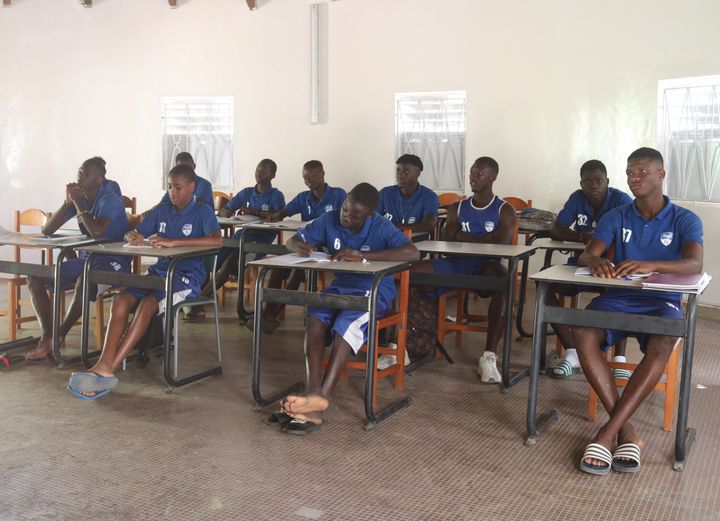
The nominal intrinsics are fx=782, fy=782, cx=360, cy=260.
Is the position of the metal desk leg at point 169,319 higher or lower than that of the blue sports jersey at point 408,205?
lower

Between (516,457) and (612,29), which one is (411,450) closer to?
(516,457)

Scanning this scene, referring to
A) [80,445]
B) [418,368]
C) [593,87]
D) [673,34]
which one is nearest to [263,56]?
[593,87]

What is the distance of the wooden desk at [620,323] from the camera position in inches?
117

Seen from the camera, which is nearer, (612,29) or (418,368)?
(418,368)

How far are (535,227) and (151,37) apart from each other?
4977 mm

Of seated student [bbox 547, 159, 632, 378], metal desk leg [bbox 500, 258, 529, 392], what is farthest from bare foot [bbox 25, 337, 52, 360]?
seated student [bbox 547, 159, 632, 378]

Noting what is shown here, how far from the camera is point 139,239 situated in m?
4.21

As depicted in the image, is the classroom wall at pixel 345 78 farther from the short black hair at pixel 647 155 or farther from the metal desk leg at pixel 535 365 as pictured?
the metal desk leg at pixel 535 365

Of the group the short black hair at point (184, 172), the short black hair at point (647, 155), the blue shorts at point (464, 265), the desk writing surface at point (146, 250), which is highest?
the short black hair at point (647, 155)

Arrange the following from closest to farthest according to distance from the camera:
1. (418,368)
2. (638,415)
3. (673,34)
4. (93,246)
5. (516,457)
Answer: (516,457) < (638,415) < (93,246) < (418,368) < (673,34)

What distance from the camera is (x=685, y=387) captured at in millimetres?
2998

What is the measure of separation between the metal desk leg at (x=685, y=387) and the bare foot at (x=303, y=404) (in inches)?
56.7

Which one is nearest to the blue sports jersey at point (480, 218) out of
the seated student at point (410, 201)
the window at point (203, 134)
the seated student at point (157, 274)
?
the seated student at point (410, 201)

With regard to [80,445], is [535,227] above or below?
above
